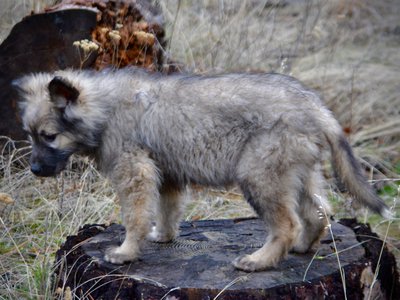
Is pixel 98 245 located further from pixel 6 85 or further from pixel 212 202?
pixel 6 85

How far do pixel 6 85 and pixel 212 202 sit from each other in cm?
231

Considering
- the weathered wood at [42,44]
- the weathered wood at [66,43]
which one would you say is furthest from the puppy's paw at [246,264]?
the weathered wood at [42,44]

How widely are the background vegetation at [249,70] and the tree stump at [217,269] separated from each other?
40cm

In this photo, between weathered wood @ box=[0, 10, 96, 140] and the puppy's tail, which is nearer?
the puppy's tail

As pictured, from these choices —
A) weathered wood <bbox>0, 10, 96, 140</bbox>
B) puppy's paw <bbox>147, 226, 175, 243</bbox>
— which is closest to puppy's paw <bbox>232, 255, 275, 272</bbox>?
puppy's paw <bbox>147, 226, 175, 243</bbox>

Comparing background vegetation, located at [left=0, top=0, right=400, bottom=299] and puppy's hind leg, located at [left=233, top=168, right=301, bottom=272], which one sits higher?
puppy's hind leg, located at [left=233, top=168, right=301, bottom=272]

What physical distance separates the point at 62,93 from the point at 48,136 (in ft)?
0.97

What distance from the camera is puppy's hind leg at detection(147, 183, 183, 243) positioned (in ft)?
17.1

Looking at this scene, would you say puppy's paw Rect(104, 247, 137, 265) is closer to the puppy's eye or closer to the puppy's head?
the puppy's head

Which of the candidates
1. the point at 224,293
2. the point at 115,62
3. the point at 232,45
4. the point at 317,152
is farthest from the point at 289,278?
the point at 232,45

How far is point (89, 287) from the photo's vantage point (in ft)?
15.0

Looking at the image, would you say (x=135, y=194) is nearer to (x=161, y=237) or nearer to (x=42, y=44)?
(x=161, y=237)

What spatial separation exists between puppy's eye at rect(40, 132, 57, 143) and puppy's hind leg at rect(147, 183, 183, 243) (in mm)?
865

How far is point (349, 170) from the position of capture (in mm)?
4500
